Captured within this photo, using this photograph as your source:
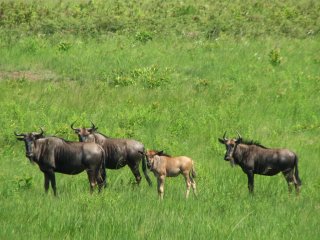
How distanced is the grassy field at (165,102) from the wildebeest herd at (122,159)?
39 cm

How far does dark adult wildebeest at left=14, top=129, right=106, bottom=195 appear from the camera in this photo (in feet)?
50.2

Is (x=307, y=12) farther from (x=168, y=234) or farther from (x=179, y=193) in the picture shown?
(x=168, y=234)

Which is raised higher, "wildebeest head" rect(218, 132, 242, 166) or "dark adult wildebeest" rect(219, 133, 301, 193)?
"wildebeest head" rect(218, 132, 242, 166)

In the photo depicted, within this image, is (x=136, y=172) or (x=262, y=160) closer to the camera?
(x=262, y=160)

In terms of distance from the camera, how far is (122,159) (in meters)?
16.7

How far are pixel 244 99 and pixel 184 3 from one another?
1456 centimetres

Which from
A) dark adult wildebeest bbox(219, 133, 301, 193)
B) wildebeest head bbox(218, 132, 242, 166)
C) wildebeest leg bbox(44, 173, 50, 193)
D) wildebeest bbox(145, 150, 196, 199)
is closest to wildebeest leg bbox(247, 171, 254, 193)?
dark adult wildebeest bbox(219, 133, 301, 193)

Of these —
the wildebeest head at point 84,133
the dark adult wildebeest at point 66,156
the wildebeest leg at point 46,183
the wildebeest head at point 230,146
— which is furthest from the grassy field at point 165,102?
the wildebeest head at point 84,133

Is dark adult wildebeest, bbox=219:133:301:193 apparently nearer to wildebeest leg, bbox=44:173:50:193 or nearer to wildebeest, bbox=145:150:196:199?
wildebeest, bbox=145:150:196:199

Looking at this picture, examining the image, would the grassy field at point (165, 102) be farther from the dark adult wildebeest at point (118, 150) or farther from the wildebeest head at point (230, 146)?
the wildebeest head at point (230, 146)

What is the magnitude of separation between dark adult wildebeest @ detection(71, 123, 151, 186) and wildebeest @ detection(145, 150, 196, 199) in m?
1.15

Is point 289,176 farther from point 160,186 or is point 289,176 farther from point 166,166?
point 160,186

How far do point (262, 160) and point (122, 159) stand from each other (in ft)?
10.6

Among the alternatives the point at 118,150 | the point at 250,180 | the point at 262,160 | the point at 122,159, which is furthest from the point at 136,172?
the point at 262,160
